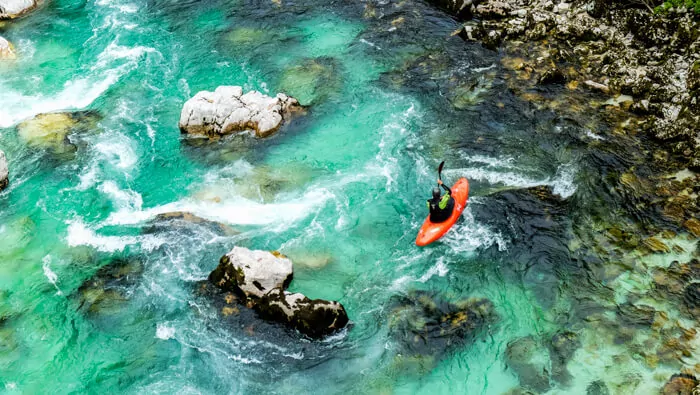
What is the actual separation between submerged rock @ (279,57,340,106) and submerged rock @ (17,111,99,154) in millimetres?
7071

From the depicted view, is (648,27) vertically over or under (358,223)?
over

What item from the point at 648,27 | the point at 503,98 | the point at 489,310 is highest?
the point at 648,27

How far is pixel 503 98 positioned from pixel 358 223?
732 centimetres

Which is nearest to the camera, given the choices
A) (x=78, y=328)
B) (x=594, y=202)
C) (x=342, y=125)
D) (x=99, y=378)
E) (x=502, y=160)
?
(x=99, y=378)

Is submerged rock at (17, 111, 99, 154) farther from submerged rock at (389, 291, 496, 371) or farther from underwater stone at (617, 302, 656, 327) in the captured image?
underwater stone at (617, 302, 656, 327)

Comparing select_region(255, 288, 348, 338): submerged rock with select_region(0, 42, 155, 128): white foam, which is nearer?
select_region(255, 288, 348, 338): submerged rock

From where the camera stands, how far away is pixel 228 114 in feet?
61.3

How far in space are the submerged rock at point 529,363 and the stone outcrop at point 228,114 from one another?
417 inches

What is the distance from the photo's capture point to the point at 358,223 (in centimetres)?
1589

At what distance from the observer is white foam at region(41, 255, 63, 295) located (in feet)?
48.2

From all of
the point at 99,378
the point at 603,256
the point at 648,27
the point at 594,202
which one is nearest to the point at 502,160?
the point at 594,202

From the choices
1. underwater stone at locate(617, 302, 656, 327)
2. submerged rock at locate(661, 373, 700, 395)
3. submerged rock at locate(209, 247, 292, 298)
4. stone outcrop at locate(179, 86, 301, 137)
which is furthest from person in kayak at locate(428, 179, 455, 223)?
stone outcrop at locate(179, 86, 301, 137)

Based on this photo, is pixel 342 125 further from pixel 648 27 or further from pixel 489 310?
pixel 648 27

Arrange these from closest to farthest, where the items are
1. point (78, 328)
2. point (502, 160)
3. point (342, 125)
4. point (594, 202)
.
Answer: point (78, 328) < point (594, 202) < point (502, 160) < point (342, 125)
